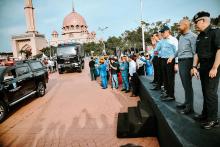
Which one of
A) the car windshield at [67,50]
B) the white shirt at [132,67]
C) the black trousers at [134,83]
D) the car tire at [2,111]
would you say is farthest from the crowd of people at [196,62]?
the car windshield at [67,50]

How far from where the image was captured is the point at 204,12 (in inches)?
134

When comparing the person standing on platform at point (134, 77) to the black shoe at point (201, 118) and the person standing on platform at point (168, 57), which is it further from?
the black shoe at point (201, 118)

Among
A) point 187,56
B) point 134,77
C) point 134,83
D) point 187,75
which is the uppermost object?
point 187,56

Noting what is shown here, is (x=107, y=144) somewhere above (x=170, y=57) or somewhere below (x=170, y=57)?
below

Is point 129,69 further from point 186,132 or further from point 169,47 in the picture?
point 186,132

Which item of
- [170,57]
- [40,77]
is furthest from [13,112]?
[170,57]

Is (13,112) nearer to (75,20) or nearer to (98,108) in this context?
(98,108)

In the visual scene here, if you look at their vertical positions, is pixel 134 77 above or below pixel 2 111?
above

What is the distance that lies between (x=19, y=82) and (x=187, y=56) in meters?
7.46

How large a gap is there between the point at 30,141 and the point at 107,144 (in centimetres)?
213

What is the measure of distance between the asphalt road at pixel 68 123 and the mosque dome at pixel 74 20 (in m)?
113

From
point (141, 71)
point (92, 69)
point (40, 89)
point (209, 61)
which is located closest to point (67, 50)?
point (92, 69)

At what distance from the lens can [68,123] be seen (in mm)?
7012

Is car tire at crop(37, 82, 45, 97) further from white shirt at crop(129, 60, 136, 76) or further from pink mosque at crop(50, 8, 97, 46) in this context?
pink mosque at crop(50, 8, 97, 46)
